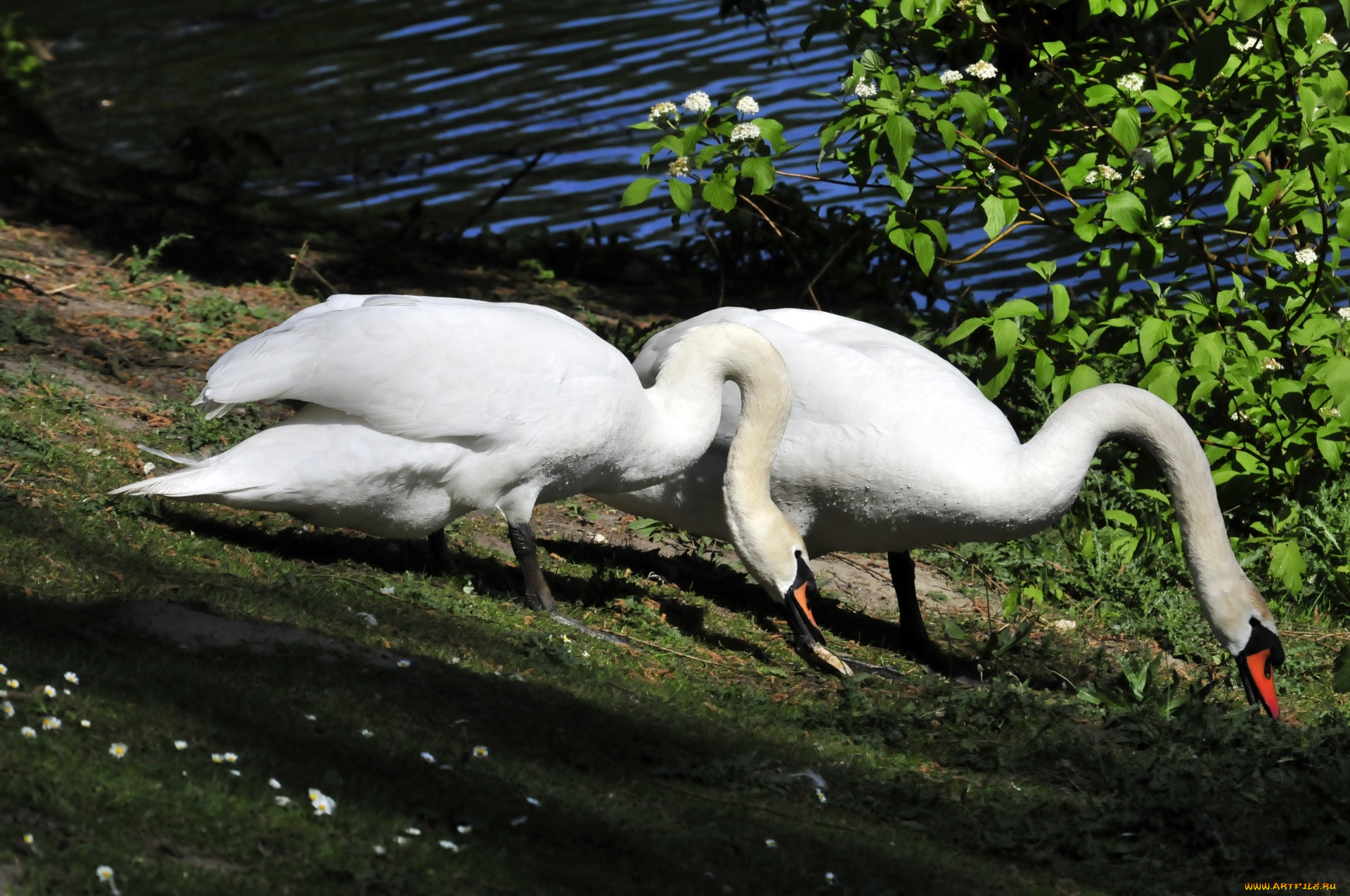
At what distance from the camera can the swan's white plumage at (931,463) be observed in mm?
5059

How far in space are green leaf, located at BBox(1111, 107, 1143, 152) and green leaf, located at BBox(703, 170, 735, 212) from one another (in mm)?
1625

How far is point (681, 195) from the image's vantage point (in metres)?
6.15

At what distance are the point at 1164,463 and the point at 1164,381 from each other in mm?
931

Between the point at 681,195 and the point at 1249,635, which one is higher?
the point at 681,195

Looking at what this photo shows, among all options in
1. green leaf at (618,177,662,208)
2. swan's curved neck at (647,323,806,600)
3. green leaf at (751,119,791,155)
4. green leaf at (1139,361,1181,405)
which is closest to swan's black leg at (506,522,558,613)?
swan's curved neck at (647,323,806,600)

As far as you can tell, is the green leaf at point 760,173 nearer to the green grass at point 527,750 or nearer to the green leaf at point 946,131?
the green leaf at point 946,131

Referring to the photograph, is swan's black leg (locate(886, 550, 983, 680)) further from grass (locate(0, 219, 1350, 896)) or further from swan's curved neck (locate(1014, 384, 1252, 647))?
swan's curved neck (locate(1014, 384, 1252, 647))

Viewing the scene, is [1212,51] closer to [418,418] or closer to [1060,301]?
[1060,301]

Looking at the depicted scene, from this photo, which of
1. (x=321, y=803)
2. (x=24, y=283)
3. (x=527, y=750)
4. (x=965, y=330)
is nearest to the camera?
(x=321, y=803)

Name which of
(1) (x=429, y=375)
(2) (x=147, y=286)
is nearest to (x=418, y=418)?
(1) (x=429, y=375)

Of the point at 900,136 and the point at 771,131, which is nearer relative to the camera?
the point at 900,136

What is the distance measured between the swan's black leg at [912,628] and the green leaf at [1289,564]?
165 cm

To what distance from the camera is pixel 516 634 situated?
185 inches

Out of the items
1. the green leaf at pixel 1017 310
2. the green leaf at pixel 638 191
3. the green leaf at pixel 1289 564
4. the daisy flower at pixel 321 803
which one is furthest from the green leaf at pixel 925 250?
the daisy flower at pixel 321 803
